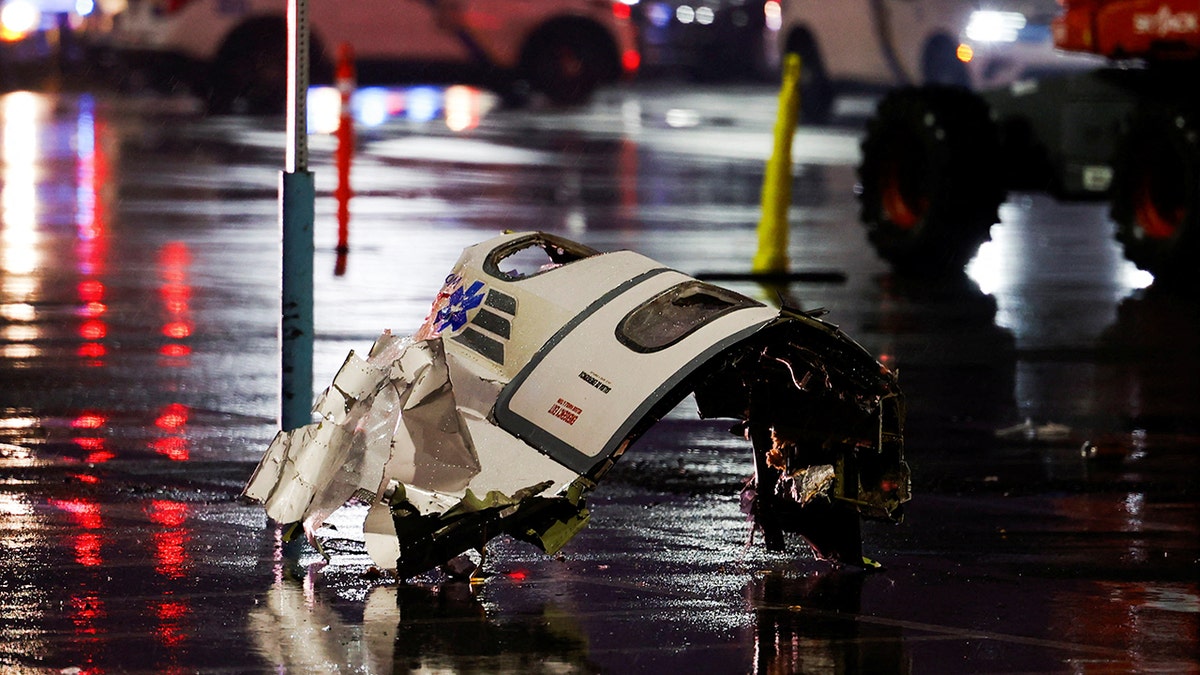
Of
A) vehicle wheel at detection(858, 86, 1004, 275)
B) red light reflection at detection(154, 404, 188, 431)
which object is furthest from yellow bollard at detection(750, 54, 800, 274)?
red light reflection at detection(154, 404, 188, 431)

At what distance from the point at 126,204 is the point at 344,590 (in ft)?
37.8

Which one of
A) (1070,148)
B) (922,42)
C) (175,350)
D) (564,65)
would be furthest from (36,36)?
(175,350)

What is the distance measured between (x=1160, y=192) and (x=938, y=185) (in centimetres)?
170

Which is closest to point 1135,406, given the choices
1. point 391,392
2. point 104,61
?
point 391,392

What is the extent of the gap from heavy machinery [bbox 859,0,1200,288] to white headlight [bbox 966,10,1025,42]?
27.5ft

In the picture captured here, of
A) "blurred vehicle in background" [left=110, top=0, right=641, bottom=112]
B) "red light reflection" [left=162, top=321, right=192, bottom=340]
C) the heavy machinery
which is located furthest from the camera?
"blurred vehicle in background" [left=110, top=0, right=641, bottom=112]

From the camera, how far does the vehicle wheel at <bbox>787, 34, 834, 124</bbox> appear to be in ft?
93.5

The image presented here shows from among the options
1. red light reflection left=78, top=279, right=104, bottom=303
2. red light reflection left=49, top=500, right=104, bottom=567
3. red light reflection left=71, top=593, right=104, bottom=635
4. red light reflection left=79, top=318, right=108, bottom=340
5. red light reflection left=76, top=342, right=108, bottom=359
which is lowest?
red light reflection left=78, top=279, right=104, bottom=303

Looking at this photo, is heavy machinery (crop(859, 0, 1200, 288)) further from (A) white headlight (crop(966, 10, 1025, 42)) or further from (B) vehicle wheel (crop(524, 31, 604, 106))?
(B) vehicle wheel (crop(524, 31, 604, 106))

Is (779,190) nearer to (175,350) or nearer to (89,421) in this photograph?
(175,350)

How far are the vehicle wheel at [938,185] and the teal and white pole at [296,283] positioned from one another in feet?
27.9

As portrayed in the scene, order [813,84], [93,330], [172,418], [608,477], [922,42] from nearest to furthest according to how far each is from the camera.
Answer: [608,477] → [172,418] → [93,330] → [922,42] → [813,84]

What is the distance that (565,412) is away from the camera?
674cm

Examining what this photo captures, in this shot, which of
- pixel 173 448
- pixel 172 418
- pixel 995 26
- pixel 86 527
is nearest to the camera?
pixel 86 527
